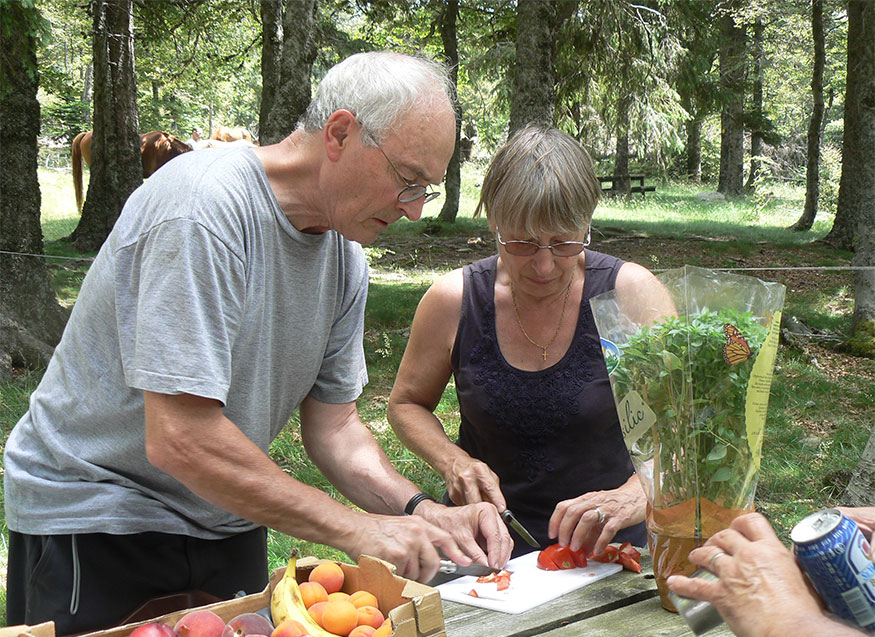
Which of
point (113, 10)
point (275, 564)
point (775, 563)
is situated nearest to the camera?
point (775, 563)

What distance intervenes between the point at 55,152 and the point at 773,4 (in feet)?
73.3

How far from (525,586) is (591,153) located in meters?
11.2

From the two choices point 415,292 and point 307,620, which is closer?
point 307,620

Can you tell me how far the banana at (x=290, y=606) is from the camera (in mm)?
1364

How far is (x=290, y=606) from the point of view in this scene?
4.55 feet

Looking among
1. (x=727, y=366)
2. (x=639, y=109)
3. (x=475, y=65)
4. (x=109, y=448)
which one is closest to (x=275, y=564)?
(x=109, y=448)

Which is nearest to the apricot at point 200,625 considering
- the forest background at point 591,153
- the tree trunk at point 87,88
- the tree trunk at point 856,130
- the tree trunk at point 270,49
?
the forest background at point 591,153

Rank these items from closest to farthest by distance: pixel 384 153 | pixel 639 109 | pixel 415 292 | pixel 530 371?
pixel 384 153, pixel 530 371, pixel 415 292, pixel 639 109

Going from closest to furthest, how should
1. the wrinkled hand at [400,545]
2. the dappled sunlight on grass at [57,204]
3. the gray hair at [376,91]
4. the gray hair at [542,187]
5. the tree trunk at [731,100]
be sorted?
the wrinkled hand at [400,545]
the gray hair at [376,91]
the gray hair at [542,187]
the dappled sunlight on grass at [57,204]
the tree trunk at [731,100]

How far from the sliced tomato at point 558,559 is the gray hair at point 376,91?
1014 millimetres

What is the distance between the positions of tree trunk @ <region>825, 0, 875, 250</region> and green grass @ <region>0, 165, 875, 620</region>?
1.52ft

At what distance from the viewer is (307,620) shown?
4.54ft

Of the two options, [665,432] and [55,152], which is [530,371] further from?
[55,152]

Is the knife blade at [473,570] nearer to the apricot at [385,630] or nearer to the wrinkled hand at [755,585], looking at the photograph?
the apricot at [385,630]
